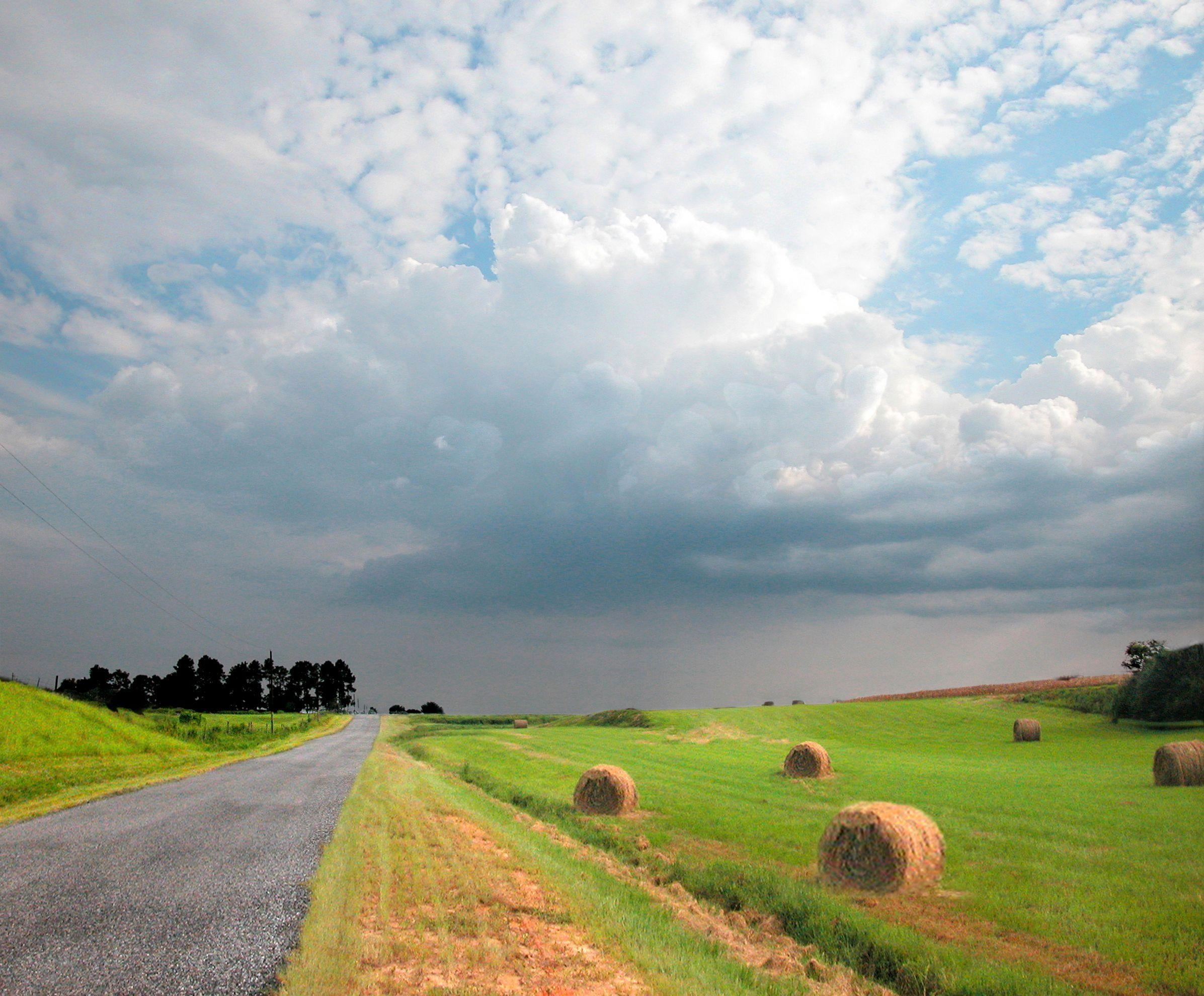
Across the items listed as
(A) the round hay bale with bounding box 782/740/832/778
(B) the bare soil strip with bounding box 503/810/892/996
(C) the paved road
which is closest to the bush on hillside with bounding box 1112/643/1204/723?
(A) the round hay bale with bounding box 782/740/832/778

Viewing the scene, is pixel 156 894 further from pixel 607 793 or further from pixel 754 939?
pixel 607 793

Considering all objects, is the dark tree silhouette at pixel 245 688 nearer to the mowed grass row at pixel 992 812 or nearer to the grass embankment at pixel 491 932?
the mowed grass row at pixel 992 812

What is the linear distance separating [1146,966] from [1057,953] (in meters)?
1.10

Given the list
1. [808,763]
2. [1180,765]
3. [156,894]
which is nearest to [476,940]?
[156,894]

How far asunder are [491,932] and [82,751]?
44037 millimetres

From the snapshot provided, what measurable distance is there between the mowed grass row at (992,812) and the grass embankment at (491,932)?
13.7 ft

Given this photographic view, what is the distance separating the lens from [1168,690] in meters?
55.8

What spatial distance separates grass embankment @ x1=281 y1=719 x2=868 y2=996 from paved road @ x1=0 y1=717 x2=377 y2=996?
74 centimetres

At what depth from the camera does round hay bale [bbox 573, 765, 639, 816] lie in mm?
23594

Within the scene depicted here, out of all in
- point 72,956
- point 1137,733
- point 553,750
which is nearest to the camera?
point 72,956

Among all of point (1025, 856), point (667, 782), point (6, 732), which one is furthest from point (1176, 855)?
point (6, 732)

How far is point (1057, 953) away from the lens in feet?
34.9

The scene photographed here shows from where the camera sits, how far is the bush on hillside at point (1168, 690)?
54.0 meters

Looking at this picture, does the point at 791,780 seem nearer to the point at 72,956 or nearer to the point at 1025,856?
the point at 1025,856
